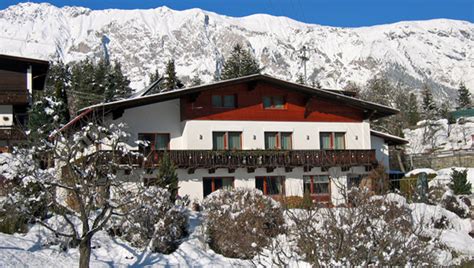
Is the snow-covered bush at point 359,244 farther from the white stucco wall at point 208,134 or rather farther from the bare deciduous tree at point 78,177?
the white stucco wall at point 208,134

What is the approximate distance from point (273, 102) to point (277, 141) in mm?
→ 2058

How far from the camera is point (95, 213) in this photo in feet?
60.4

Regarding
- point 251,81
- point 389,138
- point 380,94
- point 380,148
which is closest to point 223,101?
point 251,81

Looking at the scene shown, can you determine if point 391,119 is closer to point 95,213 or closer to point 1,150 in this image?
point 1,150

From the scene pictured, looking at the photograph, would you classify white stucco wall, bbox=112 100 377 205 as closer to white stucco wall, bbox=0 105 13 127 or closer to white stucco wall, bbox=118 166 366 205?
white stucco wall, bbox=118 166 366 205

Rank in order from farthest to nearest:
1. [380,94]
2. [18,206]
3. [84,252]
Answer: [380,94] → [18,206] → [84,252]

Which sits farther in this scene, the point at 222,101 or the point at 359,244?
the point at 222,101

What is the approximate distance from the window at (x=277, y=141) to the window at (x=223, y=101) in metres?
2.34

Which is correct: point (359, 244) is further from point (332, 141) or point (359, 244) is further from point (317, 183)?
point (332, 141)

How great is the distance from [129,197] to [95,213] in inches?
160

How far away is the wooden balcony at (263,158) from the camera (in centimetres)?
2686

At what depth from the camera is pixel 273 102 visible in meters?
31.0

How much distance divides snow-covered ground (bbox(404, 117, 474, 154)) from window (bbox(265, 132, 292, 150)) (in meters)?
29.0

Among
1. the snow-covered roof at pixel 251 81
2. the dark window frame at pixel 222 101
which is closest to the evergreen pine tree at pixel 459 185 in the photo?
the snow-covered roof at pixel 251 81
